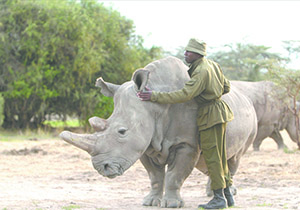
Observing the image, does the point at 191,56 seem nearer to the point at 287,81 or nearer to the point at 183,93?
the point at 183,93

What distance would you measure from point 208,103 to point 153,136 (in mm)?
711

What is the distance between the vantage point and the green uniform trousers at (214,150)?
558 cm

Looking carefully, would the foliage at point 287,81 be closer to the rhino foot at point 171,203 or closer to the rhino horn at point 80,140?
the rhino foot at point 171,203

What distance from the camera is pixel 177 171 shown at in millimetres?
5734

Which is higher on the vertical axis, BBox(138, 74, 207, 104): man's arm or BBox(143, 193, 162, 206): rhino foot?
BBox(138, 74, 207, 104): man's arm

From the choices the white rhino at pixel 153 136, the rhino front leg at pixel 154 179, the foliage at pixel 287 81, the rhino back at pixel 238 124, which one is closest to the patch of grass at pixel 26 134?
the foliage at pixel 287 81

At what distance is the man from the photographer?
17.9 ft

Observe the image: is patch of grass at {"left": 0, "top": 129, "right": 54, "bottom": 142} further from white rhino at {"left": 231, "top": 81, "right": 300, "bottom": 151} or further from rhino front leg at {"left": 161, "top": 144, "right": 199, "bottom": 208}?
rhino front leg at {"left": 161, "top": 144, "right": 199, "bottom": 208}

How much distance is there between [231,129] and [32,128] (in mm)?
16303

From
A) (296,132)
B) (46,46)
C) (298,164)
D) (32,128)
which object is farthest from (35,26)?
(298,164)

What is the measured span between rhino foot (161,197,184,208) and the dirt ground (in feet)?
0.37

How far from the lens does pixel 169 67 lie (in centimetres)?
590

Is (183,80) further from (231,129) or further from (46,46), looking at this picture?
(46,46)

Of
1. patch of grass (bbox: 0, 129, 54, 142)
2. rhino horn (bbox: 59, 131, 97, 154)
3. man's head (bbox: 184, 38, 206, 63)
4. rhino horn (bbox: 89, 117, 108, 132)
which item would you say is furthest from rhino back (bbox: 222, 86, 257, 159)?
patch of grass (bbox: 0, 129, 54, 142)
